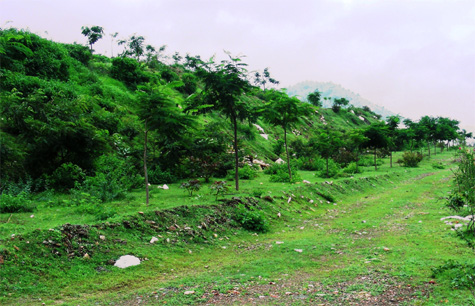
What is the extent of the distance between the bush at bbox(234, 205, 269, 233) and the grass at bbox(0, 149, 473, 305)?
32cm

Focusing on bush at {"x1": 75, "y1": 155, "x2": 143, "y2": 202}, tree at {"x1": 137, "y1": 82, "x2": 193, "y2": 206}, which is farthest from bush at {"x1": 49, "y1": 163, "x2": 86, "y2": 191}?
tree at {"x1": 137, "y1": 82, "x2": 193, "y2": 206}

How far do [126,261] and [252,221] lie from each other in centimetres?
436

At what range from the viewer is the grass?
4.65 meters

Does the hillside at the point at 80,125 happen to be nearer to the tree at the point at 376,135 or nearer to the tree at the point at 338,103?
the tree at the point at 376,135

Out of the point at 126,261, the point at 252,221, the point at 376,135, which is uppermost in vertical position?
the point at 376,135

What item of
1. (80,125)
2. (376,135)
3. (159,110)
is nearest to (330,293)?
(159,110)

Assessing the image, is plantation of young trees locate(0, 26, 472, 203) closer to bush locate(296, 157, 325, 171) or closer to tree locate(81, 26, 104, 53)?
bush locate(296, 157, 325, 171)

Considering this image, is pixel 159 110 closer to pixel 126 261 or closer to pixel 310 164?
pixel 126 261

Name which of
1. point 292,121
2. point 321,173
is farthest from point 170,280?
point 321,173

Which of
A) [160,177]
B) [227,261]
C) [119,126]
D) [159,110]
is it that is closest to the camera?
[227,261]

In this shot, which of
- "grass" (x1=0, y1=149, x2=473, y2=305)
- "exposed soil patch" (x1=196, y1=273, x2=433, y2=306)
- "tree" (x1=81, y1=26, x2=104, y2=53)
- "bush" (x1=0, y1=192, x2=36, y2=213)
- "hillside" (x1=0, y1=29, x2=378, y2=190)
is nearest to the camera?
"exposed soil patch" (x1=196, y1=273, x2=433, y2=306)

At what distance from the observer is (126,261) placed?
6062mm

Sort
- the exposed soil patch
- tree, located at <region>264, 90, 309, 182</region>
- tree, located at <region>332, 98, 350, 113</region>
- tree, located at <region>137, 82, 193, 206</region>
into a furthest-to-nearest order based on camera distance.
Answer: tree, located at <region>332, 98, 350, 113</region> → tree, located at <region>264, 90, 309, 182</region> → tree, located at <region>137, 82, 193, 206</region> → the exposed soil patch

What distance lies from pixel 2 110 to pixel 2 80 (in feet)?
23.4
